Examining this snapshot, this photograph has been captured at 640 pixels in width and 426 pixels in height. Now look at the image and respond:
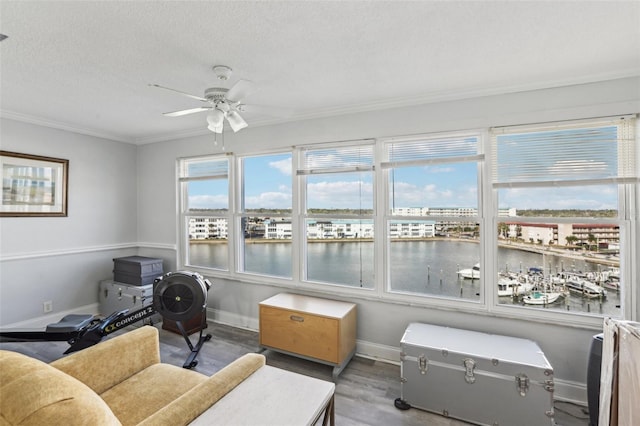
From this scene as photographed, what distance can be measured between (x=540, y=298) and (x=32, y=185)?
17.7ft

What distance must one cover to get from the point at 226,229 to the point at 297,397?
2.87 meters

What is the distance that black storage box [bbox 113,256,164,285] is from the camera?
3742 millimetres

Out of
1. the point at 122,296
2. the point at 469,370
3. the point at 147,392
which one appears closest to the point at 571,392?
the point at 469,370

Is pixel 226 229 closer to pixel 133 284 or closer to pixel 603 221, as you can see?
pixel 133 284

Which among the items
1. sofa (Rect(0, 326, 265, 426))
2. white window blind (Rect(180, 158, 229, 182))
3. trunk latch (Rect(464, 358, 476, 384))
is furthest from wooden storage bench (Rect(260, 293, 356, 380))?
white window blind (Rect(180, 158, 229, 182))

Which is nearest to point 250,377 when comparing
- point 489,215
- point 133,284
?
point 489,215

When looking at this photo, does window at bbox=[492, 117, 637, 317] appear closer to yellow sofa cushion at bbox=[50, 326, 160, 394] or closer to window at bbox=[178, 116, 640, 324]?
window at bbox=[178, 116, 640, 324]

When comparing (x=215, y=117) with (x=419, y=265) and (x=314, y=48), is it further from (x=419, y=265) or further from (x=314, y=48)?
(x=419, y=265)

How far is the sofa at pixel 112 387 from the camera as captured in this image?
0.95 m

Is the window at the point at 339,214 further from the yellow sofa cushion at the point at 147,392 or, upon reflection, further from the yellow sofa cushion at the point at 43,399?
the yellow sofa cushion at the point at 43,399

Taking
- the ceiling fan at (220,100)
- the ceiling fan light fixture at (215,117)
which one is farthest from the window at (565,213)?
the ceiling fan light fixture at (215,117)

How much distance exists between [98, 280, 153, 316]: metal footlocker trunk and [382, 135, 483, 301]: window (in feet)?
9.64

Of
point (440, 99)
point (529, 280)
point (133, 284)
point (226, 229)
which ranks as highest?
point (440, 99)

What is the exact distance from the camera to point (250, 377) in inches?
57.2
